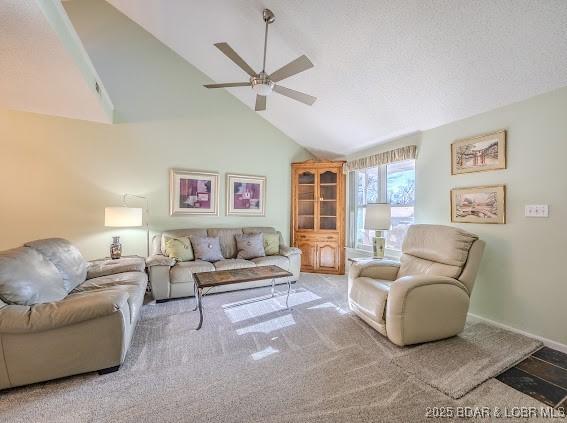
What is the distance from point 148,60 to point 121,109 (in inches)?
36.2

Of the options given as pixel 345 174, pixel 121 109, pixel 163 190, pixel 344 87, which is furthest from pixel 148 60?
pixel 345 174

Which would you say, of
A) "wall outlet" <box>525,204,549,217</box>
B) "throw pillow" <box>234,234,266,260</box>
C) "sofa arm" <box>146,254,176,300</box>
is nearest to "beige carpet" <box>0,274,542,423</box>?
"sofa arm" <box>146,254,176,300</box>

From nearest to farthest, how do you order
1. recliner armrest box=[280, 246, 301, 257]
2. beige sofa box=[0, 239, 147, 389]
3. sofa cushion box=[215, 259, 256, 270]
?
beige sofa box=[0, 239, 147, 389]
sofa cushion box=[215, 259, 256, 270]
recliner armrest box=[280, 246, 301, 257]

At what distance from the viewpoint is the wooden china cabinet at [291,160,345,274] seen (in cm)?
470

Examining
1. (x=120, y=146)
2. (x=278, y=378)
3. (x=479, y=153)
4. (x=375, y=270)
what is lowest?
(x=278, y=378)

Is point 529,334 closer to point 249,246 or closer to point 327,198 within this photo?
point 327,198

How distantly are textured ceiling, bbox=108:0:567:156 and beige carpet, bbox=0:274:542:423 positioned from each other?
2447 millimetres

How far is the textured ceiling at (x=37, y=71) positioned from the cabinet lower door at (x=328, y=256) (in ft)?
13.2

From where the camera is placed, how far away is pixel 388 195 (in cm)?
408

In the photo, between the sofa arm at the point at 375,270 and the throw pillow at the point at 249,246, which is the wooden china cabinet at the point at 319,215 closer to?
the throw pillow at the point at 249,246

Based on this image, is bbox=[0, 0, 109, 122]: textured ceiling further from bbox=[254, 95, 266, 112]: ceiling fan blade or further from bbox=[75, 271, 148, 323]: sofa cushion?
bbox=[75, 271, 148, 323]: sofa cushion

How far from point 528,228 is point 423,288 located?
4.24 feet

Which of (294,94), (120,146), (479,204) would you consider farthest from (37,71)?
(479,204)

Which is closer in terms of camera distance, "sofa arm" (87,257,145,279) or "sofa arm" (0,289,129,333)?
"sofa arm" (0,289,129,333)
